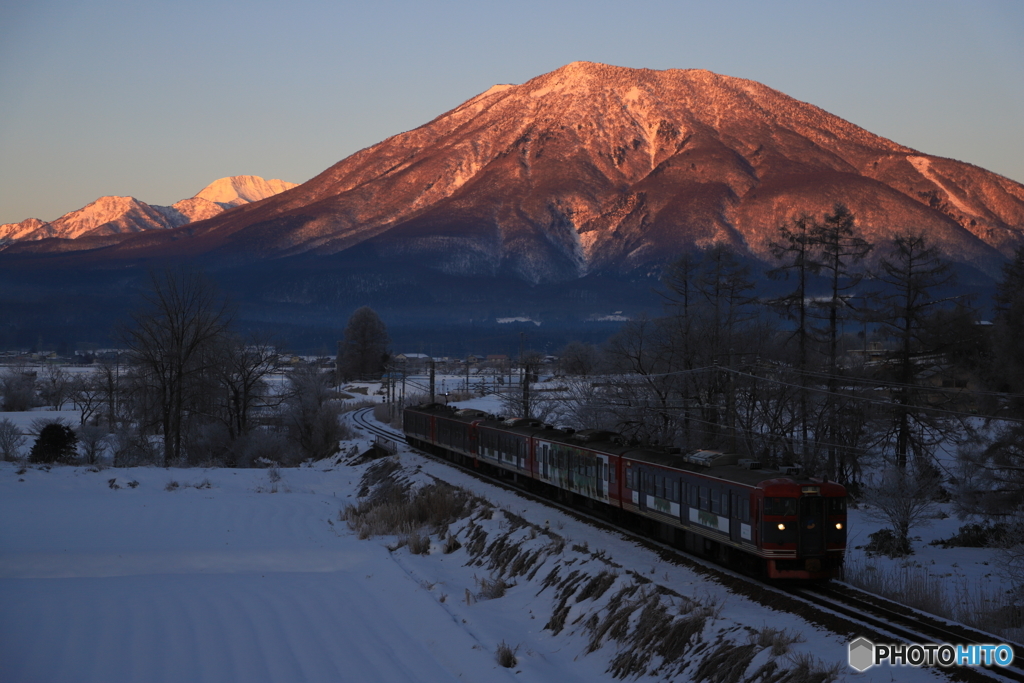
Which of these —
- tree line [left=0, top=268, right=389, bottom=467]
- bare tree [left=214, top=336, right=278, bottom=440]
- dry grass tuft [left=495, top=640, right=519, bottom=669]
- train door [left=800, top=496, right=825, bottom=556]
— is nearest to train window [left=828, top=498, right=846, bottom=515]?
train door [left=800, top=496, right=825, bottom=556]

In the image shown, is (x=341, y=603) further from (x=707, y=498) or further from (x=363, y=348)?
(x=363, y=348)

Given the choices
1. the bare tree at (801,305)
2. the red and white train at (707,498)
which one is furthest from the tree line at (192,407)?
the bare tree at (801,305)

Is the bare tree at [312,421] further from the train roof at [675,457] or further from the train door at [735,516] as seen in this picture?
the train door at [735,516]

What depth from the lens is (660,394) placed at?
48.3 m

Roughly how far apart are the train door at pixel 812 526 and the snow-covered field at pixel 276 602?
2035 millimetres

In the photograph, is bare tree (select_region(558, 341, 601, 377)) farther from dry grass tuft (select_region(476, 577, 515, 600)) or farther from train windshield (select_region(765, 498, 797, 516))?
train windshield (select_region(765, 498, 797, 516))

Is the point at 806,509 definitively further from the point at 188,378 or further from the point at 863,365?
the point at 188,378

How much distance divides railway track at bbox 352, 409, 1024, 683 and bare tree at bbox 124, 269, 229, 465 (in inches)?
1774

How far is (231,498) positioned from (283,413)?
40.6m

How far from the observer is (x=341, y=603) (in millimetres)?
23859

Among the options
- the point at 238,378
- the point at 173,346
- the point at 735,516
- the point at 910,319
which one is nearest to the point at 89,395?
the point at 238,378

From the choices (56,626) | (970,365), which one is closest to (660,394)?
(970,365)

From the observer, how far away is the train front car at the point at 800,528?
759 inches

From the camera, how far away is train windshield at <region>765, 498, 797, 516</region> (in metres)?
19.5
